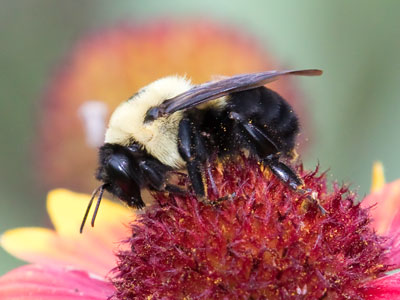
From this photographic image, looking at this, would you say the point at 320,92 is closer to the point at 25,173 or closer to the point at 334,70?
the point at 334,70

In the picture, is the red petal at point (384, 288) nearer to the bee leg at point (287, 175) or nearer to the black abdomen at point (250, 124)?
the bee leg at point (287, 175)

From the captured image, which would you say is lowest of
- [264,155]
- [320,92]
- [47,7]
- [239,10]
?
[264,155]

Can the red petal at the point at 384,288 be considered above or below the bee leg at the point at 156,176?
below

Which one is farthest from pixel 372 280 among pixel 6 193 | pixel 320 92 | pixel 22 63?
pixel 22 63

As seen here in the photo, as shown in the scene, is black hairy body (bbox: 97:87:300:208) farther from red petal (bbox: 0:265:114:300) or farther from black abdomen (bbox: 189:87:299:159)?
red petal (bbox: 0:265:114:300)

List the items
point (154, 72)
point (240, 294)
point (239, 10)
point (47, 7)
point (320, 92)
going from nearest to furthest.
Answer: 1. point (240, 294)
2. point (154, 72)
3. point (320, 92)
4. point (239, 10)
5. point (47, 7)

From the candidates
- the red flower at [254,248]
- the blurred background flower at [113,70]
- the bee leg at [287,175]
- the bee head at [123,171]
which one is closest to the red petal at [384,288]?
the red flower at [254,248]

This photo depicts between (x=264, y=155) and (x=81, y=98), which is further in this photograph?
(x=81, y=98)
